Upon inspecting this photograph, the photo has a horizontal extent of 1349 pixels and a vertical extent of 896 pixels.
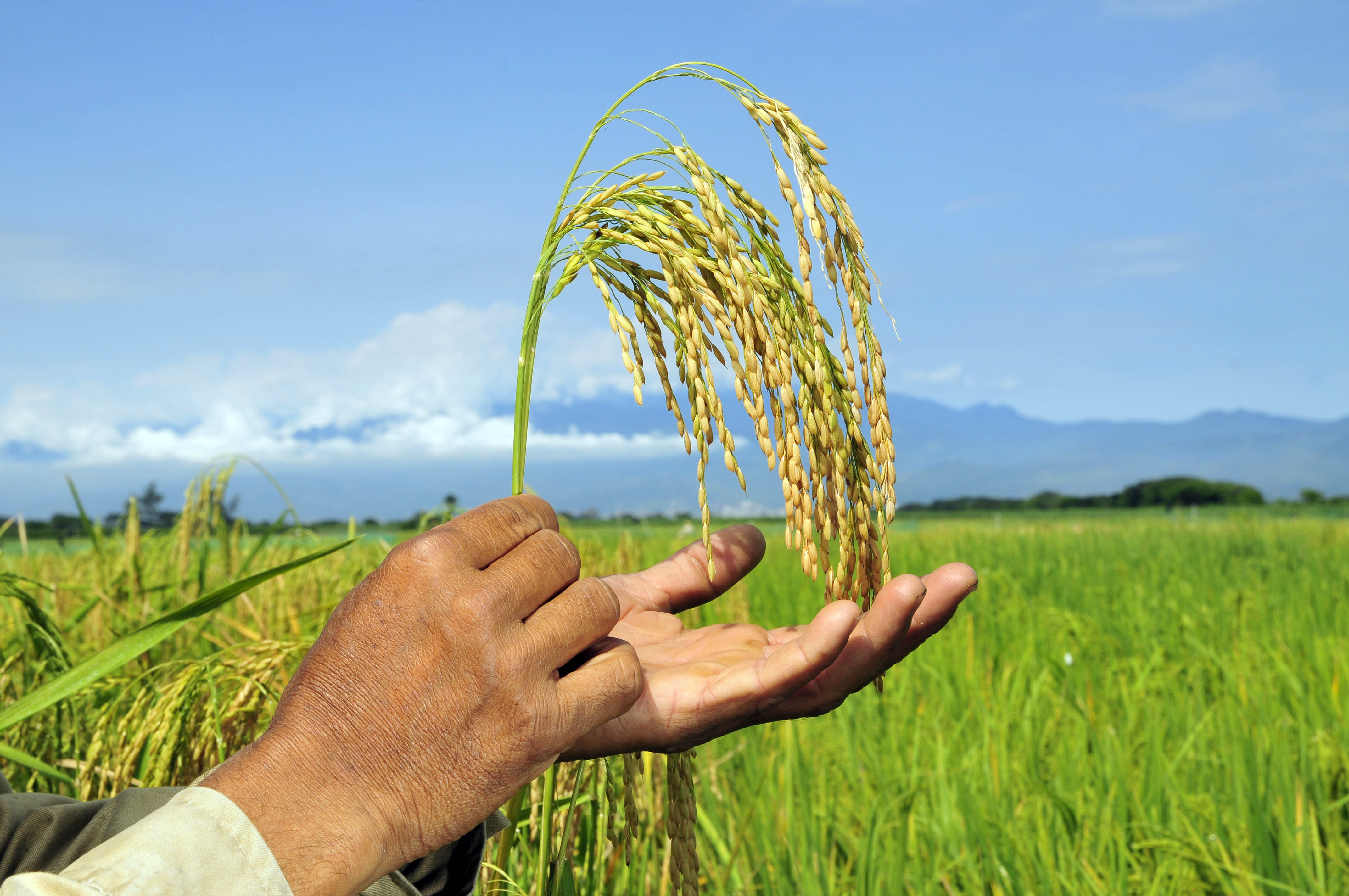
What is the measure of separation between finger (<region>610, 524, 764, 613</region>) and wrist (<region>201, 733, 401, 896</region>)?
0.69m

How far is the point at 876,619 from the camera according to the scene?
4.45 ft

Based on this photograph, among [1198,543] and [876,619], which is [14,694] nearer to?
[876,619]

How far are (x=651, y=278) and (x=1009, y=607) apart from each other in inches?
213

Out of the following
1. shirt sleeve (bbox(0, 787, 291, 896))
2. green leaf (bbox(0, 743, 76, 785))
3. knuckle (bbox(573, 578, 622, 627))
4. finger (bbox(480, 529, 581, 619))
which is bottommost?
green leaf (bbox(0, 743, 76, 785))

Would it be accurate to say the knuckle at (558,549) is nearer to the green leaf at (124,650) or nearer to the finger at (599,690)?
the finger at (599,690)

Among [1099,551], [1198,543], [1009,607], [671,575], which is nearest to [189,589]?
[671,575]

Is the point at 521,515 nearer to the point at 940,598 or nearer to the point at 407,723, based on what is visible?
the point at 407,723

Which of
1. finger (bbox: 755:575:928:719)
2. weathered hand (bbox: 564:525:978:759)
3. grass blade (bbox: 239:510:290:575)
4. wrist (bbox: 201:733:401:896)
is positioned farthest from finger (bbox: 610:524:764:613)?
grass blade (bbox: 239:510:290:575)

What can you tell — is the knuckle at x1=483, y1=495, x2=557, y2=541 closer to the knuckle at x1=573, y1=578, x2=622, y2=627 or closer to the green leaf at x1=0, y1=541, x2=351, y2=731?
the knuckle at x1=573, y1=578, x2=622, y2=627

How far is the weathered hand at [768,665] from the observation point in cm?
128

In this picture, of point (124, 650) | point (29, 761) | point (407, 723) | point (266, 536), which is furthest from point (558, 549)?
point (266, 536)

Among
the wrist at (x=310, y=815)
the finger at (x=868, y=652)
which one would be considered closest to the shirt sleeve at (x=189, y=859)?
the wrist at (x=310, y=815)

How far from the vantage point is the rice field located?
Answer: 2.26 m

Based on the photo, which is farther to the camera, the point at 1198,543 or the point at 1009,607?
the point at 1198,543
